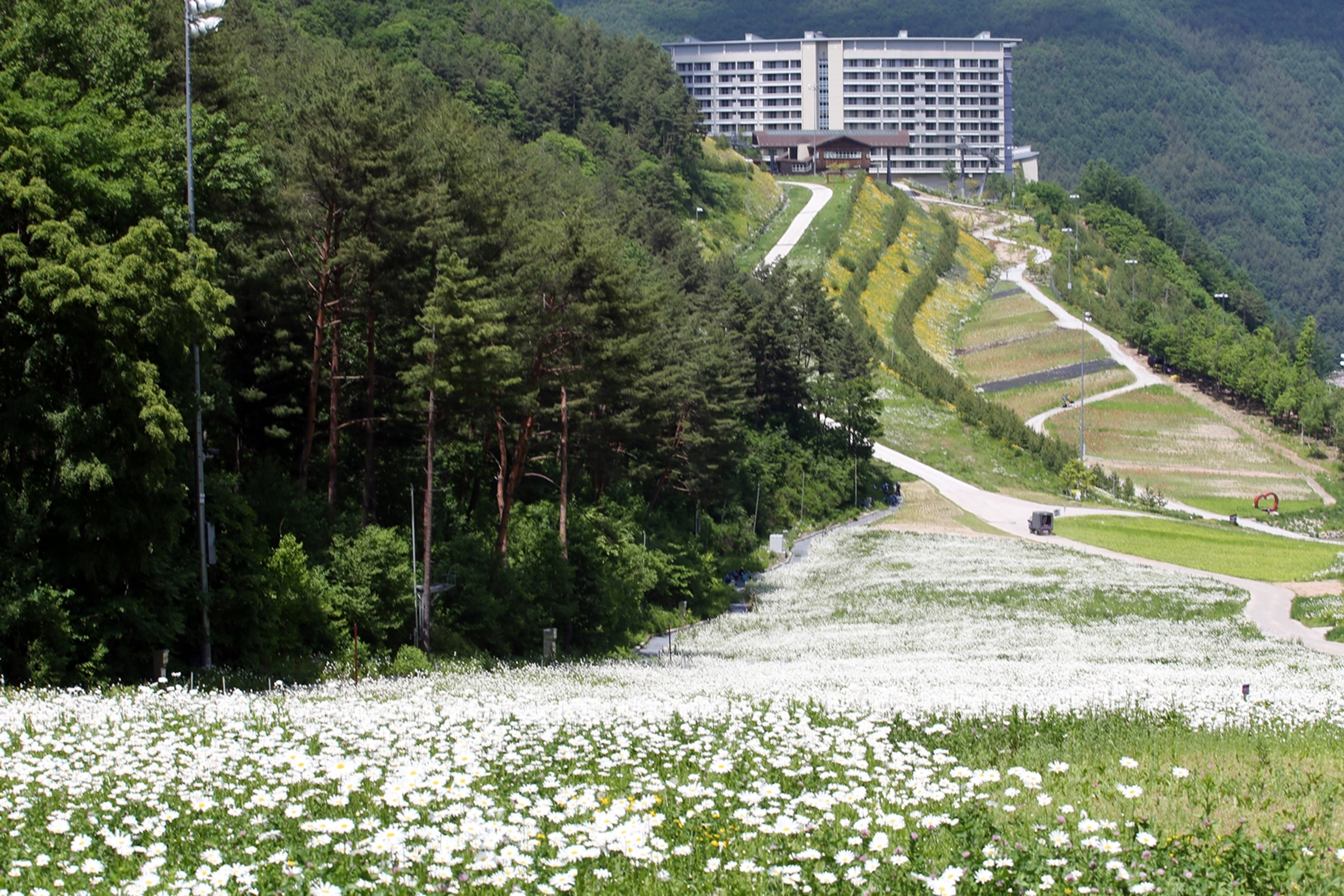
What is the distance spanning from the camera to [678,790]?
10961 mm

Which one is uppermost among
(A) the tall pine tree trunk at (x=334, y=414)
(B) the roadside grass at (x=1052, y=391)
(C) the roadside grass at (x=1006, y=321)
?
(C) the roadside grass at (x=1006, y=321)

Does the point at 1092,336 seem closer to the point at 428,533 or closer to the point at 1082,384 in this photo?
the point at 1082,384

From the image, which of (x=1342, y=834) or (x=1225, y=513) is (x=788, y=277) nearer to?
(x=1225, y=513)

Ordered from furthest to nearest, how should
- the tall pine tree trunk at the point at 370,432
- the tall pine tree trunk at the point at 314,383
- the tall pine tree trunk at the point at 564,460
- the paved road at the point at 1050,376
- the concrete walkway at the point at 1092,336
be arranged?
the paved road at the point at 1050,376, the concrete walkway at the point at 1092,336, the tall pine tree trunk at the point at 564,460, the tall pine tree trunk at the point at 370,432, the tall pine tree trunk at the point at 314,383

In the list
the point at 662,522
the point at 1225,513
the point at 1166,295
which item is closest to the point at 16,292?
the point at 662,522

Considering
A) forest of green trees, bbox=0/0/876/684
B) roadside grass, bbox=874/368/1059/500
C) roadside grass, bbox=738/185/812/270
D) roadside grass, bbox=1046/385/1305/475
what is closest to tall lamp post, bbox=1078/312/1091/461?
roadside grass, bbox=1046/385/1305/475

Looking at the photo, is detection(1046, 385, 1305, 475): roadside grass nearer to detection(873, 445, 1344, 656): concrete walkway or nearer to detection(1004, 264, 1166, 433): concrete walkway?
detection(1004, 264, 1166, 433): concrete walkway

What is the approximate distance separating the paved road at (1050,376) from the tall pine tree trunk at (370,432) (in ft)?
311

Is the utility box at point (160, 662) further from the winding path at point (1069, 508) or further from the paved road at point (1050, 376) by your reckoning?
the paved road at point (1050, 376)

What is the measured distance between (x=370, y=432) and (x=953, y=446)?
7317 centimetres

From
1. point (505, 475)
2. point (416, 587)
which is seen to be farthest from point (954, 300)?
point (416, 587)

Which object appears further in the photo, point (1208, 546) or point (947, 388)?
point (947, 388)

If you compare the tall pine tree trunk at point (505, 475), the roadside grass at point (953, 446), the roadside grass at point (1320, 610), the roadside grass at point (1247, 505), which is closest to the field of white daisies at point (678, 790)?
the tall pine tree trunk at point (505, 475)

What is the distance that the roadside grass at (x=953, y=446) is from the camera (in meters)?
95.1
